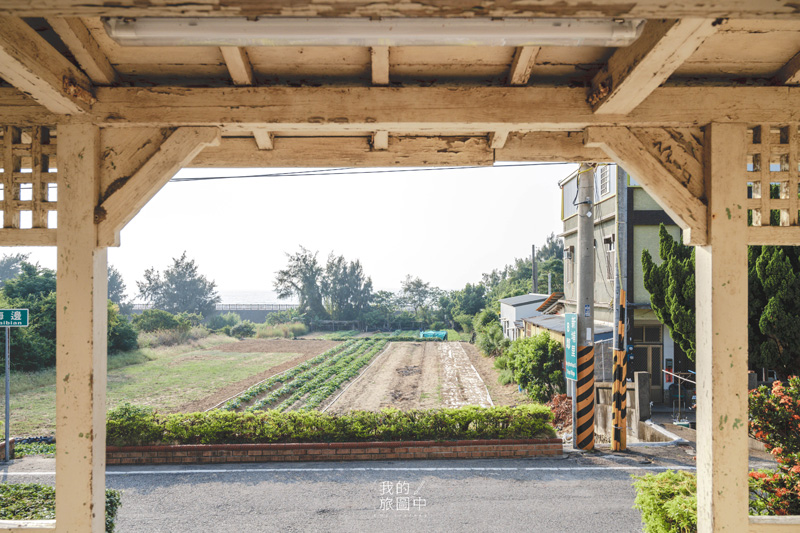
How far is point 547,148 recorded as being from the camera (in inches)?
135

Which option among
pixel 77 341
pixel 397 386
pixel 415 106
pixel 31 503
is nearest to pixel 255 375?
pixel 397 386

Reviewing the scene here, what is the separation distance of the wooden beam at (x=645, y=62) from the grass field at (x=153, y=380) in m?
12.3

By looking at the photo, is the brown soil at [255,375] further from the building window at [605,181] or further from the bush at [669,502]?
the building window at [605,181]

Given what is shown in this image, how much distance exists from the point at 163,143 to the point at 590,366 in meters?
6.77

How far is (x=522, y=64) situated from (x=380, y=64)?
A: 2.53 ft

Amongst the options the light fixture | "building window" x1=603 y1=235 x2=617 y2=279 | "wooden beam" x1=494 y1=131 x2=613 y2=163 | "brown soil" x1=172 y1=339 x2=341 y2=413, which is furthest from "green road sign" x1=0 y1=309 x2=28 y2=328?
"building window" x1=603 y1=235 x2=617 y2=279

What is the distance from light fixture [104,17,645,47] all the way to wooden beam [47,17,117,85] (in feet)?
1.42

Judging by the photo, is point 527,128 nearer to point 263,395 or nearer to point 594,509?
point 594,509

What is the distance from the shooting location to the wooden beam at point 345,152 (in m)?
3.37

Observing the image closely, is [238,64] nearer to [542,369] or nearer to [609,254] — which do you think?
[542,369]

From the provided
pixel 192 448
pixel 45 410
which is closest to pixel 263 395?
pixel 45 410

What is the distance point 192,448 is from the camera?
22.9 feet

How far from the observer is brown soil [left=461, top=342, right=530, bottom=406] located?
12.2 metres

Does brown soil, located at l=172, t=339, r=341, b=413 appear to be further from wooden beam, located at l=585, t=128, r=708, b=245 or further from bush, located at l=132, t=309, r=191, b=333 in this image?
wooden beam, located at l=585, t=128, r=708, b=245
